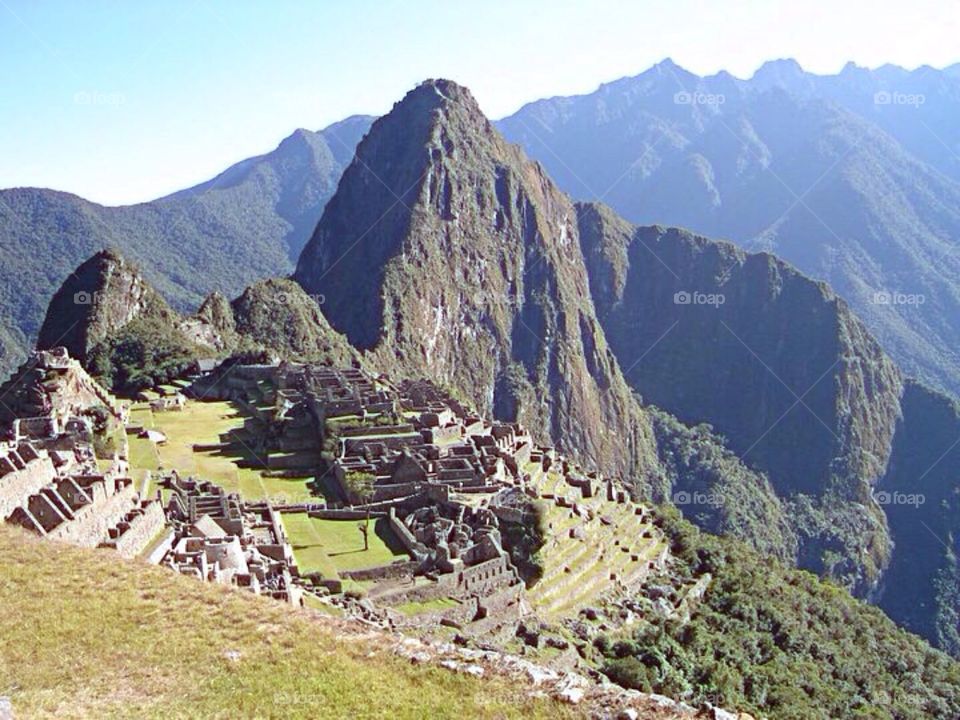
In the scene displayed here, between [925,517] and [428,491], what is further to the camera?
[925,517]

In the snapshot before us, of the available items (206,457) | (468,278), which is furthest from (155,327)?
(468,278)

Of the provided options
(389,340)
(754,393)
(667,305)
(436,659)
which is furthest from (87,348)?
(667,305)

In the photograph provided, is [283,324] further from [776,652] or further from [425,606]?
[425,606]

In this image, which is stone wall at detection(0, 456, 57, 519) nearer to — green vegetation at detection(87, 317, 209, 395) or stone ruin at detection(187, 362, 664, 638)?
stone ruin at detection(187, 362, 664, 638)

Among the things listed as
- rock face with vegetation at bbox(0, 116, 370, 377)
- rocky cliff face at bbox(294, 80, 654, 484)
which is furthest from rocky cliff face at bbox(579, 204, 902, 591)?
rock face with vegetation at bbox(0, 116, 370, 377)

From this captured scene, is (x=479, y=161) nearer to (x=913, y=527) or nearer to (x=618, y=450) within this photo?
(x=618, y=450)
